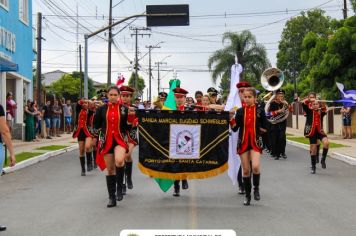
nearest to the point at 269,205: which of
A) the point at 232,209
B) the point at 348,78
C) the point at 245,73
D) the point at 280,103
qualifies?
the point at 232,209

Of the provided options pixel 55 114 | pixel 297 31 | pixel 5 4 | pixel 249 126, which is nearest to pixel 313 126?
pixel 249 126

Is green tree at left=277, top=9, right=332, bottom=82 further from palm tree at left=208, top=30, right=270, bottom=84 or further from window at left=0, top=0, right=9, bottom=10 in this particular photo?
window at left=0, top=0, right=9, bottom=10

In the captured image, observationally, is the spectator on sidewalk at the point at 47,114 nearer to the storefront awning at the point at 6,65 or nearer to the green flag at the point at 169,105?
the storefront awning at the point at 6,65

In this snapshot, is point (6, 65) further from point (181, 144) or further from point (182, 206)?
point (182, 206)

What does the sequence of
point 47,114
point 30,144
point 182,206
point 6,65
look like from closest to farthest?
point 182,206 < point 6,65 < point 30,144 < point 47,114

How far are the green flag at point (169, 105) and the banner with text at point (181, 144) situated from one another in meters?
0.52

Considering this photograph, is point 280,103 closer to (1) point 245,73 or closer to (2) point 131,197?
(2) point 131,197

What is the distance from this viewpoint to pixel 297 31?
75.4m

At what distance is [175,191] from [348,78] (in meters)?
20.6

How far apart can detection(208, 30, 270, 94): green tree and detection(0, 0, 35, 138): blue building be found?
3199 cm

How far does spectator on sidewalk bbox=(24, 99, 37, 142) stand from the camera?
1067 inches

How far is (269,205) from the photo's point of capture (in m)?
9.81

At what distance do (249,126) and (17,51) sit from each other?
22.1m

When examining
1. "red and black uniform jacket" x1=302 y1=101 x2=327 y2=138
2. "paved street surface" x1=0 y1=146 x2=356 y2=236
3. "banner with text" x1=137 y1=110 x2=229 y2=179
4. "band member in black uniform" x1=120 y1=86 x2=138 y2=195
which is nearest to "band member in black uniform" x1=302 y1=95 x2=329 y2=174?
"red and black uniform jacket" x1=302 y1=101 x2=327 y2=138
